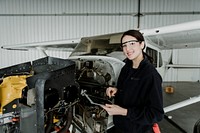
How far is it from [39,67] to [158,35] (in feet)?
7.45

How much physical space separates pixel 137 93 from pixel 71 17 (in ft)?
31.5

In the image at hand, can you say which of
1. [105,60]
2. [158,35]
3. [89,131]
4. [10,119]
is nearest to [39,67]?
[10,119]

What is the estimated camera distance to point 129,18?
35.0 feet

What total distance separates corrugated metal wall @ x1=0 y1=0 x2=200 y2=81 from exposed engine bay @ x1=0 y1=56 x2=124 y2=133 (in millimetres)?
8309

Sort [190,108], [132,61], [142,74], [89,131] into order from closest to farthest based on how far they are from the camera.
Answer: [142,74] → [132,61] → [89,131] → [190,108]

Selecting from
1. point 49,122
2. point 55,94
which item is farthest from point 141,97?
point 49,122

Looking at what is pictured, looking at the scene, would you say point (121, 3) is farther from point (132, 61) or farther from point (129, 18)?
point (132, 61)

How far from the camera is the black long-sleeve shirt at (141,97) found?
1509 mm

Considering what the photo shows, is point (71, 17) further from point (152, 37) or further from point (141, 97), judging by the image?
point (141, 97)

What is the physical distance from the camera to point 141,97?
164cm

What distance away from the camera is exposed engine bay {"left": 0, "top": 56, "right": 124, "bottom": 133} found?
1.58 meters

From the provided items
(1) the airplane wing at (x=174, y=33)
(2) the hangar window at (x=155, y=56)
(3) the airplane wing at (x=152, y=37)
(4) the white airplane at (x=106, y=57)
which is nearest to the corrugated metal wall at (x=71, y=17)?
(2) the hangar window at (x=155, y=56)

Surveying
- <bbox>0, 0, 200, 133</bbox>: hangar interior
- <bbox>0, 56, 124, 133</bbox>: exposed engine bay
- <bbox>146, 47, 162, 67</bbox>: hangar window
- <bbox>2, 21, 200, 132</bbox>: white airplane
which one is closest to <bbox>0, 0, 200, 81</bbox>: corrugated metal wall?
<bbox>0, 0, 200, 133</bbox>: hangar interior

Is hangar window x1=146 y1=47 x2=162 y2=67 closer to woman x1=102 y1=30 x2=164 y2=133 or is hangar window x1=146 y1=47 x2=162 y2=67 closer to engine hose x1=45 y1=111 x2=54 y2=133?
woman x1=102 y1=30 x2=164 y2=133
